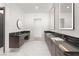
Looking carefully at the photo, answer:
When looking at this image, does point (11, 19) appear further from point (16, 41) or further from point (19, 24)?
point (16, 41)

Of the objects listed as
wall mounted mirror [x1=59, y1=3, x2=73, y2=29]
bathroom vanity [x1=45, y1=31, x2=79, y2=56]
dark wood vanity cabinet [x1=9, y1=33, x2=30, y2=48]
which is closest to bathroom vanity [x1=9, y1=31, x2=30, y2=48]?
dark wood vanity cabinet [x1=9, y1=33, x2=30, y2=48]

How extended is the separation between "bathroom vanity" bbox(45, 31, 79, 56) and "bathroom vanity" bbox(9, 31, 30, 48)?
0.63 meters

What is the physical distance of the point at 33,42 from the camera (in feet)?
10.4

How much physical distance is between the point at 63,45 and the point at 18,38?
1.50 m

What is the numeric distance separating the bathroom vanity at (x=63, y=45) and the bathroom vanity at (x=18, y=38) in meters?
0.63

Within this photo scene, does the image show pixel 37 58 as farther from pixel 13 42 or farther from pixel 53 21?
pixel 53 21

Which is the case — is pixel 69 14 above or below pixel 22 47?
above

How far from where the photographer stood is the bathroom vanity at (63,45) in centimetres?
179

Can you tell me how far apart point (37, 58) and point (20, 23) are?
1.64 m

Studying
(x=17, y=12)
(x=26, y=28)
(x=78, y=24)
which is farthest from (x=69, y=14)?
(x=17, y=12)

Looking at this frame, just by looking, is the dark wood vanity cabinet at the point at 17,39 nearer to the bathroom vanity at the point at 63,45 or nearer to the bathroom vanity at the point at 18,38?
the bathroom vanity at the point at 18,38

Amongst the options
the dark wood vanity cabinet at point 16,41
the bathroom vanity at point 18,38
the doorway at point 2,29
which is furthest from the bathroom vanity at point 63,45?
the doorway at point 2,29

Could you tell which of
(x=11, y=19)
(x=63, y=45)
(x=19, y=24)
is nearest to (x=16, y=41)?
(x=19, y=24)

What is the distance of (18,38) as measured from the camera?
11.0 feet
